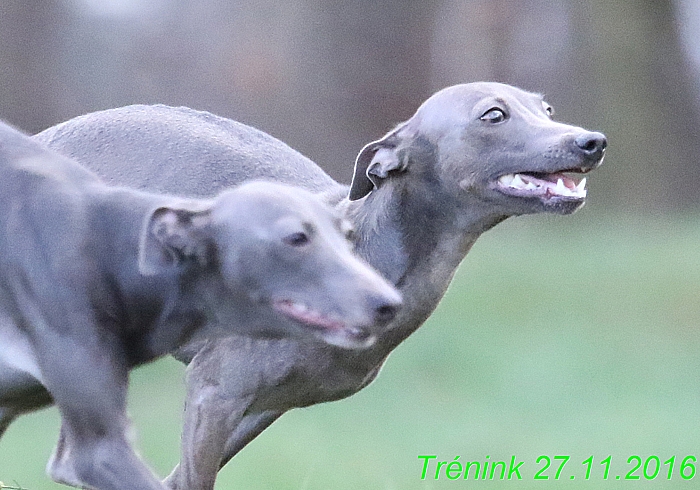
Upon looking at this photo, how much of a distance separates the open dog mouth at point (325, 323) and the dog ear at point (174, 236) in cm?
29

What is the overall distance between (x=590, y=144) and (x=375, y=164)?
775 mm

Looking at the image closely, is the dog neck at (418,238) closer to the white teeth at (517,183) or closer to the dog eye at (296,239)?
the white teeth at (517,183)

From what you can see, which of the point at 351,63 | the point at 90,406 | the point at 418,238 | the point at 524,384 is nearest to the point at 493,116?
the point at 418,238

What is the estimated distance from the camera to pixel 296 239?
4414mm

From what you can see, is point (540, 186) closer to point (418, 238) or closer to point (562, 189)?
point (562, 189)

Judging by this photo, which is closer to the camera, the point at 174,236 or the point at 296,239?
the point at 296,239

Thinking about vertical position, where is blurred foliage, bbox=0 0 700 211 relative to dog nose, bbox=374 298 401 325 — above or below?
below

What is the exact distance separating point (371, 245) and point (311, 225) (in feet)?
4.18

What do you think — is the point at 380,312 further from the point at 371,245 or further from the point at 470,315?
the point at 470,315

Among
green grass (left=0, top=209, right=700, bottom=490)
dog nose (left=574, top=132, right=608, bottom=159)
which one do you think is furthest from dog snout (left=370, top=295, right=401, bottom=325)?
green grass (left=0, top=209, right=700, bottom=490)

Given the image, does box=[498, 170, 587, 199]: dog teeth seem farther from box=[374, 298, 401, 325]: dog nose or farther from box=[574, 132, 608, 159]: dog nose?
box=[374, 298, 401, 325]: dog nose

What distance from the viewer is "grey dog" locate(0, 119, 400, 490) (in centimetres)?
441

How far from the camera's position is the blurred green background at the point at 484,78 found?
46.4ft

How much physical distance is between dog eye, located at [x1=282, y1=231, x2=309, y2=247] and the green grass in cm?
496
